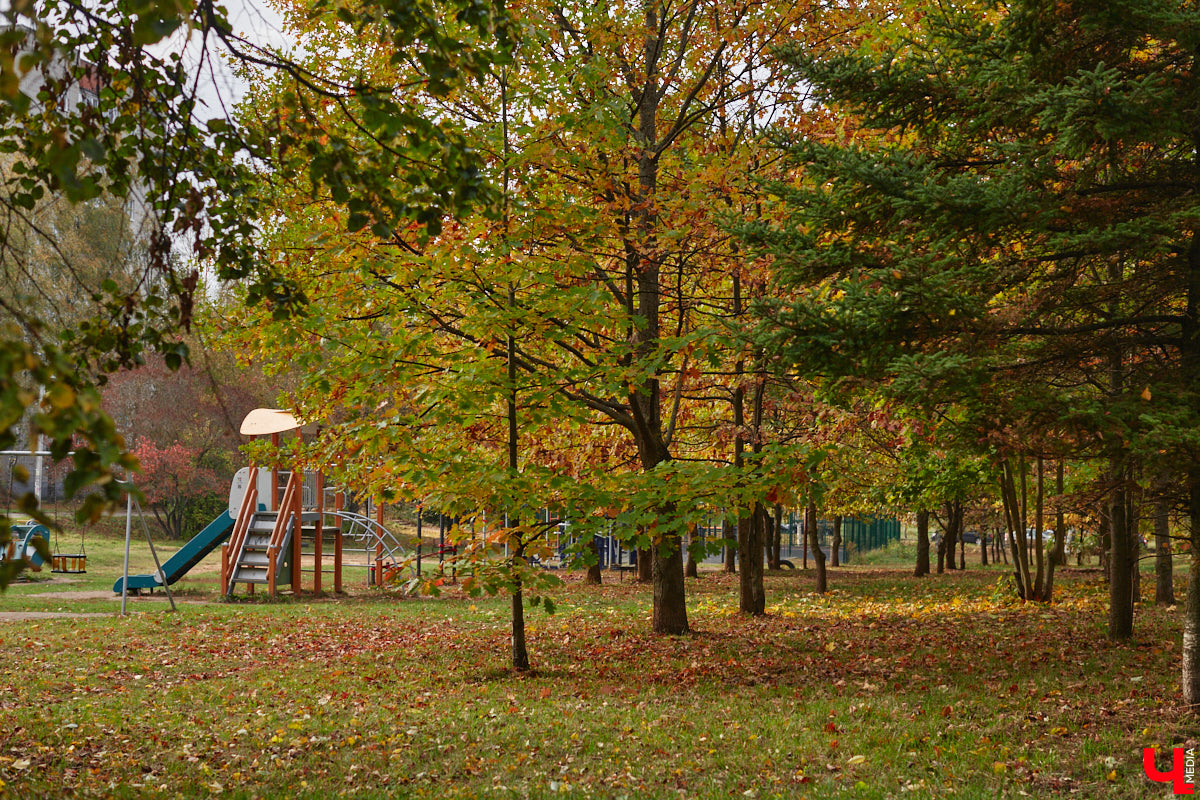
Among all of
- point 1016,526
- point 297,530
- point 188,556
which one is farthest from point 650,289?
point 188,556

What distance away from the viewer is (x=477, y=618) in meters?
14.0

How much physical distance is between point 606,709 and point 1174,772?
3.68 metres

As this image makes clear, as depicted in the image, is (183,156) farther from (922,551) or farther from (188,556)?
(922,551)

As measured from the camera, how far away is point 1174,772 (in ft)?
16.6

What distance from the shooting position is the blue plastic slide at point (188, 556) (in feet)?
58.2

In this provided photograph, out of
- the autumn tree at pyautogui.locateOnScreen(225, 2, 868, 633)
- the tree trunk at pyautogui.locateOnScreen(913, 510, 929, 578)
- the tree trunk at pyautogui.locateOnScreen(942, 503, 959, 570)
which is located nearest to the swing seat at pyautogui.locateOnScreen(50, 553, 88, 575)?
the autumn tree at pyautogui.locateOnScreen(225, 2, 868, 633)

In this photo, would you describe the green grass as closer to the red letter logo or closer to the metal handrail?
the red letter logo

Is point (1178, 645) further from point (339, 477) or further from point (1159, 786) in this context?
point (339, 477)

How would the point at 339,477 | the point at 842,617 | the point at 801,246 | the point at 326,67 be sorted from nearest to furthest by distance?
the point at 801,246 < the point at 339,477 < the point at 326,67 < the point at 842,617

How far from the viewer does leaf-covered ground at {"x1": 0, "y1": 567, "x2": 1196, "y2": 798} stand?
5.09 meters

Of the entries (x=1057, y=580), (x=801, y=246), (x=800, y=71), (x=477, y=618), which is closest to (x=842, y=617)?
(x=477, y=618)

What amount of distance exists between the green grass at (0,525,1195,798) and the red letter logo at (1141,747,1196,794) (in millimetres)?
71

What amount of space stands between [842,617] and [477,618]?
558cm

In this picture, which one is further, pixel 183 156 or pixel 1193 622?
pixel 1193 622
